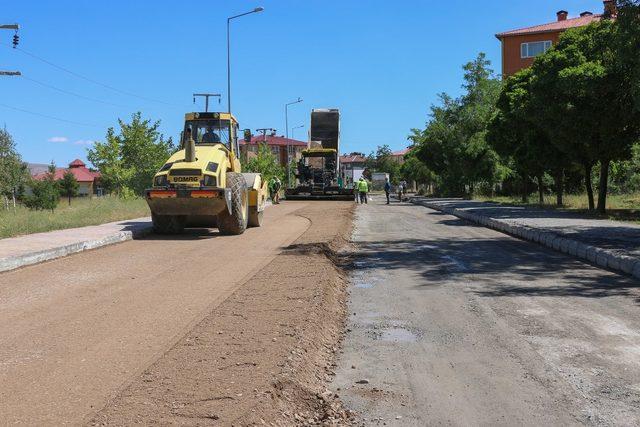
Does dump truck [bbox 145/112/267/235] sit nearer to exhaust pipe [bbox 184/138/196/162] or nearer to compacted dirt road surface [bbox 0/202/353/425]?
exhaust pipe [bbox 184/138/196/162]

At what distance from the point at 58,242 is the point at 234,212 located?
14.6ft

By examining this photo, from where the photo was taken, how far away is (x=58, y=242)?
12.8 m

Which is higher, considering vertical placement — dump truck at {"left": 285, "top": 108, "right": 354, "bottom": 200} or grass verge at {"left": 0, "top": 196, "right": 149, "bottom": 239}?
dump truck at {"left": 285, "top": 108, "right": 354, "bottom": 200}

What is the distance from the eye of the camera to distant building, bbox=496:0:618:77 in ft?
184

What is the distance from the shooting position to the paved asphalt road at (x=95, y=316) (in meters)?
4.26

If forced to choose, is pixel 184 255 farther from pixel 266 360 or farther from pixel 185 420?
pixel 185 420

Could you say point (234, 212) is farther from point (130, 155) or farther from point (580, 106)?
point (130, 155)

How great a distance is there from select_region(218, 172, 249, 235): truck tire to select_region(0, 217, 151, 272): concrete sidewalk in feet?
7.14

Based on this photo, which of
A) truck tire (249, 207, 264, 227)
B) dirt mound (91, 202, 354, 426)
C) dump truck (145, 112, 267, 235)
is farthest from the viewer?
truck tire (249, 207, 264, 227)

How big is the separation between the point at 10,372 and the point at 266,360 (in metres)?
1.98

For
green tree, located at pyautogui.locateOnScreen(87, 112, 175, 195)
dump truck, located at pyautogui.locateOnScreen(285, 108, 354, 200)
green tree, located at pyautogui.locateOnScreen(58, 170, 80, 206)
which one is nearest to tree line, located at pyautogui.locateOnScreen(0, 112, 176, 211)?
green tree, located at pyautogui.locateOnScreen(87, 112, 175, 195)

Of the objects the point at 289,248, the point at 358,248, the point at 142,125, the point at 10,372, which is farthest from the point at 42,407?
the point at 142,125

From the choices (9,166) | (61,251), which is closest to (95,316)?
(61,251)

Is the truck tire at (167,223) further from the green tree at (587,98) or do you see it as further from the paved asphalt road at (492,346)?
the green tree at (587,98)
